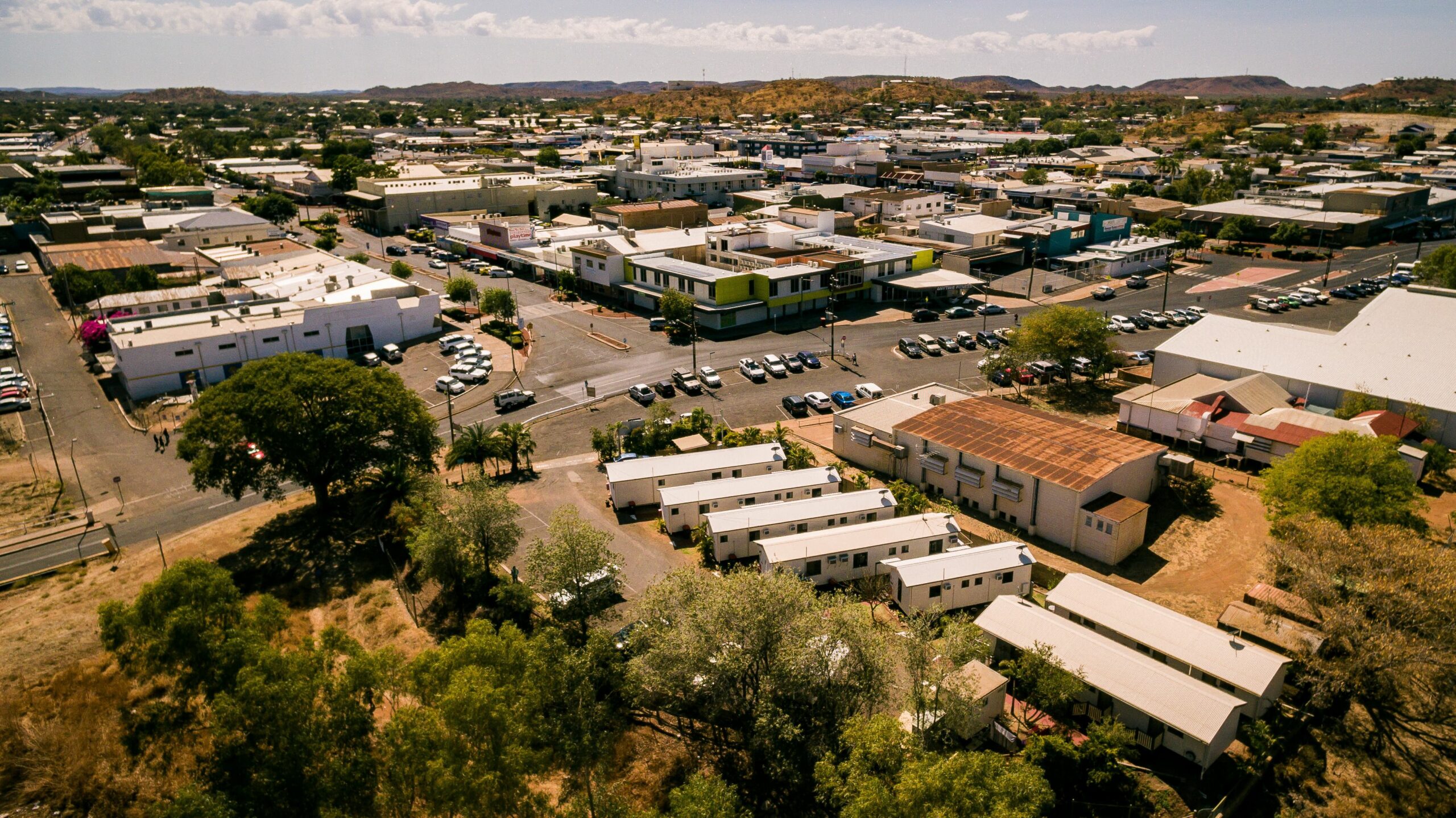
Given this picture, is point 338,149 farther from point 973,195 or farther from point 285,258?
point 973,195

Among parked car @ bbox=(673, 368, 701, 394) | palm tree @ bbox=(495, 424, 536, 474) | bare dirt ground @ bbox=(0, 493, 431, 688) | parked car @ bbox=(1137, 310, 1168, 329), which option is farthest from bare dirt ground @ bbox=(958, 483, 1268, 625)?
parked car @ bbox=(1137, 310, 1168, 329)

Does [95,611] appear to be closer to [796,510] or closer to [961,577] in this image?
[796,510]

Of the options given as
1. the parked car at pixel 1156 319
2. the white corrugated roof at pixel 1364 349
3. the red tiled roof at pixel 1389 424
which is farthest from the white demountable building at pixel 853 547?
Result: the parked car at pixel 1156 319

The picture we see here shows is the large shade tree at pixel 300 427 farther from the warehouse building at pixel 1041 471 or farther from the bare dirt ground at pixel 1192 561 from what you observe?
the bare dirt ground at pixel 1192 561

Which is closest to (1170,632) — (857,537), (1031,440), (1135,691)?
(1135,691)

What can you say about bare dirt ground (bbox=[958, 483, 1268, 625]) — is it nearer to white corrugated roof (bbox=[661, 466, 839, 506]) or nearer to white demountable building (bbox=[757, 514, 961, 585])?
white demountable building (bbox=[757, 514, 961, 585])

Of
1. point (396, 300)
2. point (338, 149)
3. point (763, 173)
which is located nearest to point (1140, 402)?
point (396, 300)
